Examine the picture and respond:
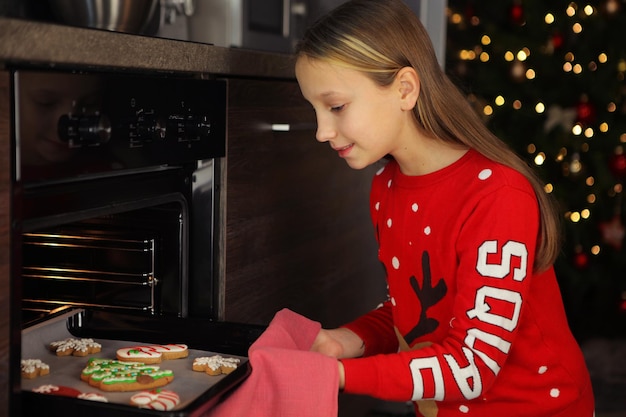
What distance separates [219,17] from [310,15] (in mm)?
463

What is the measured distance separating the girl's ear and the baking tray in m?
0.41

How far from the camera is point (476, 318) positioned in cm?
110

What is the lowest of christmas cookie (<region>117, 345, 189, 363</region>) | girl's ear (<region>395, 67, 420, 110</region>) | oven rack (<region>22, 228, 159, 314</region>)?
christmas cookie (<region>117, 345, 189, 363</region>)

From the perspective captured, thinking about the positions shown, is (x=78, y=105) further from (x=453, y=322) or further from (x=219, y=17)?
(x=219, y=17)

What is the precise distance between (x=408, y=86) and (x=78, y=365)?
60 cm

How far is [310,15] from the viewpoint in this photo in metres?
2.12

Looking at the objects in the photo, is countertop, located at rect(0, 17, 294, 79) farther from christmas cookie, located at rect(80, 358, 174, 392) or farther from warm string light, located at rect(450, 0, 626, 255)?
warm string light, located at rect(450, 0, 626, 255)

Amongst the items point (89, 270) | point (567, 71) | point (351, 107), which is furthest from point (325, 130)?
point (567, 71)

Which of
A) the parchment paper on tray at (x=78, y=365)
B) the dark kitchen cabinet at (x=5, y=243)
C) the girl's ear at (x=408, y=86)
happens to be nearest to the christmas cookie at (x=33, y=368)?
the parchment paper on tray at (x=78, y=365)

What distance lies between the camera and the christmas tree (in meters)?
3.11

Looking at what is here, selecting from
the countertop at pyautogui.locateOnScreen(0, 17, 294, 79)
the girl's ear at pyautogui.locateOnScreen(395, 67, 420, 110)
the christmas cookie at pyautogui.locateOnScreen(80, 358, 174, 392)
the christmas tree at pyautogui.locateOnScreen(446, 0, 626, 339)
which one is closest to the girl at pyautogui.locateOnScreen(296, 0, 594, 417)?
the girl's ear at pyautogui.locateOnScreen(395, 67, 420, 110)

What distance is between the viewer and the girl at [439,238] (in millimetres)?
1097

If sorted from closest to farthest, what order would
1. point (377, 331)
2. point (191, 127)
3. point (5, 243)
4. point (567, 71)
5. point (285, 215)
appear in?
point (5, 243) → point (191, 127) → point (377, 331) → point (285, 215) → point (567, 71)

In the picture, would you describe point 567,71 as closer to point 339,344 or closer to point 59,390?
point 339,344
